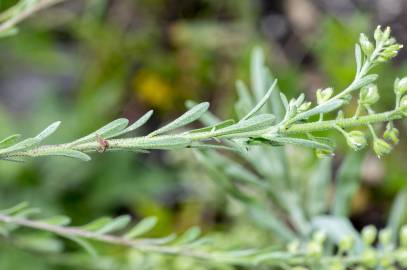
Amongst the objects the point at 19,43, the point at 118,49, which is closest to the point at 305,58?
the point at 118,49

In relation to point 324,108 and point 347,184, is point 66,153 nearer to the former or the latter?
point 324,108

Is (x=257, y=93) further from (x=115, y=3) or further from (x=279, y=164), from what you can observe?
(x=115, y=3)

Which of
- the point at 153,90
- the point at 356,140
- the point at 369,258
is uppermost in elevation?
the point at 153,90

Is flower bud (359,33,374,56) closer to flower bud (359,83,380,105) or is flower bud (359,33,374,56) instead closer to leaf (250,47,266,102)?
flower bud (359,83,380,105)

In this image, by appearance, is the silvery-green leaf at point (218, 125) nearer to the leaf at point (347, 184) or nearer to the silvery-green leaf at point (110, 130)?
the silvery-green leaf at point (110, 130)

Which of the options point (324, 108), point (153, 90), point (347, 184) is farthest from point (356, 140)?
point (153, 90)

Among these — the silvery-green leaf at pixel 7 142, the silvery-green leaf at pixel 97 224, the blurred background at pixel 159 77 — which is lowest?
the silvery-green leaf at pixel 97 224

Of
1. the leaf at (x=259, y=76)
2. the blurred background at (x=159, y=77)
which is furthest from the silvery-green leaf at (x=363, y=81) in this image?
the blurred background at (x=159, y=77)
